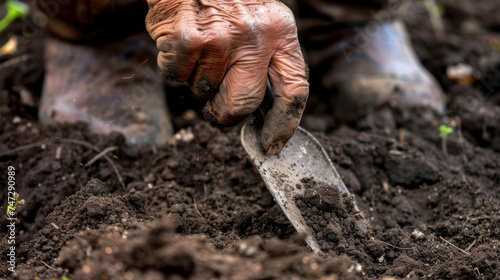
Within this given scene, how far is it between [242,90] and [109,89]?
113 centimetres

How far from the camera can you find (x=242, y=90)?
60.8 inches

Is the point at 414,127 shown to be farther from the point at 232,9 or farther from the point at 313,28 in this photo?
the point at 232,9

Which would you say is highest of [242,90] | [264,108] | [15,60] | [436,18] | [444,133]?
[242,90]

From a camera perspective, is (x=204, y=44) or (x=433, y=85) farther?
(x=433, y=85)

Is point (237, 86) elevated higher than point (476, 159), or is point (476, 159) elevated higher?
point (237, 86)

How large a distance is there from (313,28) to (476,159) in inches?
53.4

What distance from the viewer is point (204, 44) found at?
1488mm

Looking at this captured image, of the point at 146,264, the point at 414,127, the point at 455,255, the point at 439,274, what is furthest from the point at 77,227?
the point at 414,127

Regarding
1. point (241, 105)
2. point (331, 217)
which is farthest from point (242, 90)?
point (331, 217)

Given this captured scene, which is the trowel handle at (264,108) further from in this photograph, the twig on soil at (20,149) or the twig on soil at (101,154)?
the twig on soil at (20,149)

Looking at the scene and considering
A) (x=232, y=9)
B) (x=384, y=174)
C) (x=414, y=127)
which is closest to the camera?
(x=232, y=9)

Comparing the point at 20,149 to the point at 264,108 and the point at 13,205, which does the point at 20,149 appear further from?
the point at 264,108

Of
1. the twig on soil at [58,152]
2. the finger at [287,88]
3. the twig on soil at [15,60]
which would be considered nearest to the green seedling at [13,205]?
the twig on soil at [58,152]

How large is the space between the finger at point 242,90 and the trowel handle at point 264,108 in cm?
9
